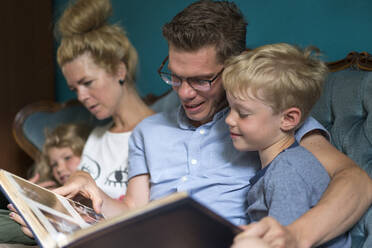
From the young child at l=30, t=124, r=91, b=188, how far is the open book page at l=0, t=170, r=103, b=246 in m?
1.08

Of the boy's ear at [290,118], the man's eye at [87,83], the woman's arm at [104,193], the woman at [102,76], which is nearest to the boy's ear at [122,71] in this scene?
the woman at [102,76]

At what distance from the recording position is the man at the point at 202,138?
4.30 ft

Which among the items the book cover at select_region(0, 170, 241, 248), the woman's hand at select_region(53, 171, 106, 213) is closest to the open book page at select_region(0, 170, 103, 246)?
the book cover at select_region(0, 170, 241, 248)

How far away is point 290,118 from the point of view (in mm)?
1190

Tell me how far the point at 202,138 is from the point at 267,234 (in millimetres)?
667

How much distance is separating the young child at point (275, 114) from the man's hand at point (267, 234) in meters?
0.23

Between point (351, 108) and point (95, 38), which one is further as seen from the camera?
point (95, 38)

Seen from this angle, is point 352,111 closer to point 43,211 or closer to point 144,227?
point 144,227

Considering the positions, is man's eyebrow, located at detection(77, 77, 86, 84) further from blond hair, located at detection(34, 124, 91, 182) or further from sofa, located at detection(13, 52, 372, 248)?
sofa, located at detection(13, 52, 372, 248)

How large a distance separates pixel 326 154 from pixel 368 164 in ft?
0.68

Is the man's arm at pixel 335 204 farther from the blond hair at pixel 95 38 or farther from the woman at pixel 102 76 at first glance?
the blond hair at pixel 95 38

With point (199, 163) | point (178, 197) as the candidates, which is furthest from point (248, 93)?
point (178, 197)

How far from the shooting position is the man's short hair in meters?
1.31

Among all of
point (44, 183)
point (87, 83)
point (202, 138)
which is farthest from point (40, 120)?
point (202, 138)
